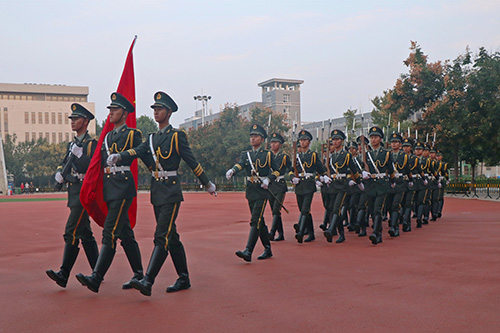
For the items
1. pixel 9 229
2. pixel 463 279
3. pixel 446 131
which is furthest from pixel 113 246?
pixel 446 131

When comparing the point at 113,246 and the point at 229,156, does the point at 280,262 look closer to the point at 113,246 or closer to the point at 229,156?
the point at 113,246

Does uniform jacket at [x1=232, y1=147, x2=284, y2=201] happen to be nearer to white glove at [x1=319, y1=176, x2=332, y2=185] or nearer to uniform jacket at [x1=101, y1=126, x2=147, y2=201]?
white glove at [x1=319, y1=176, x2=332, y2=185]

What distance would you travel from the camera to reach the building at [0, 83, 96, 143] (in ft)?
282

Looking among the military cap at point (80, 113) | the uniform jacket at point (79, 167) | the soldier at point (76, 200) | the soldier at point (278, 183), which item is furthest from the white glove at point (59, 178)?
the soldier at point (278, 183)

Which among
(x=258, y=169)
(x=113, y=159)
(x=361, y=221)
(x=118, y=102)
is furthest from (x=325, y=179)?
(x=113, y=159)

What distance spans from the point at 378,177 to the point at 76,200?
6108 millimetres

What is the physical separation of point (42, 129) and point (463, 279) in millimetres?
89313

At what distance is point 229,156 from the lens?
52.3 m

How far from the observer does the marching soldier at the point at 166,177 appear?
6.04m

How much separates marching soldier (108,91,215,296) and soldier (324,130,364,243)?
4.40 metres

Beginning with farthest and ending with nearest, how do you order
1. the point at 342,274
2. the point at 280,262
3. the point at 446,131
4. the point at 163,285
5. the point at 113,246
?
the point at 446,131, the point at 280,262, the point at 342,274, the point at 163,285, the point at 113,246

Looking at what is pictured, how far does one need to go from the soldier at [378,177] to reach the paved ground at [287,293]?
667mm

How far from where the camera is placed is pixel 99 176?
21.0 ft

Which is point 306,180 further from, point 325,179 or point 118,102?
point 118,102
